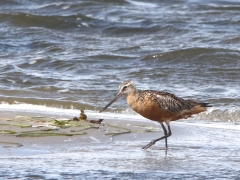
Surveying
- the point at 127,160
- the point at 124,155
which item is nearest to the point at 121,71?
the point at 124,155

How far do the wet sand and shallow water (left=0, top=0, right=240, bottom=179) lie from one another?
0.03 ft

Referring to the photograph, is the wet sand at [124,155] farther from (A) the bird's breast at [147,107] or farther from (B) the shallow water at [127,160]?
(A) the bird's breast at [147,107]

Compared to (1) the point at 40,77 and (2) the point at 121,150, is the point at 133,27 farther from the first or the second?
(2) the point at 121,150

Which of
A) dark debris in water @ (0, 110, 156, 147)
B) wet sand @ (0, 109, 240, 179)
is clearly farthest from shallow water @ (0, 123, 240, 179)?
dark debris in water @ (0, 110, 156, 147)

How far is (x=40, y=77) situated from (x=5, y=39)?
343cm

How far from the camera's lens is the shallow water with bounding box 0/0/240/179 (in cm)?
607

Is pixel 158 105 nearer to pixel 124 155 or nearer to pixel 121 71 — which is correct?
pixel 124 155

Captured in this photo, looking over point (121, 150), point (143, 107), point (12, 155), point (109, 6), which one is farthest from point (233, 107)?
point (109, 6)

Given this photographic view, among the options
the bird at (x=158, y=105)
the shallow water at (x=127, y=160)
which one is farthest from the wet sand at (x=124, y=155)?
the bird at (x=158, y=105)

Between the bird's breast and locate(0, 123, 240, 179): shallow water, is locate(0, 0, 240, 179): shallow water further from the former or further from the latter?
the bird's breast

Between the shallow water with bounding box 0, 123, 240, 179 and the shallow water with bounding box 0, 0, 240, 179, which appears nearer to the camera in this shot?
the shallow water with bounding box 0, 123, 240, 179

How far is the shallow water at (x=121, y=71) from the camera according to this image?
607cm

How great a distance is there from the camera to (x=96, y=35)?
49.9 ft

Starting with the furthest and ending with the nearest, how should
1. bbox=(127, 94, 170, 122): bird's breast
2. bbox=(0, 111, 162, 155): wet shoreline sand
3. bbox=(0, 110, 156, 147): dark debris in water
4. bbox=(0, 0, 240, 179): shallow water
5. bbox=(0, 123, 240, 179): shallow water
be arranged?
bbox=(127, 94, 170, 122): bird's breast < bbox=(0, 110, 156, 147): dark debris in water < bbox=(0, 111, 162, 155): wet shoreline sand < bbox=(0, 0, 240, 179): shallow water < bbox=(0, 123, 240, 179): shallow water
